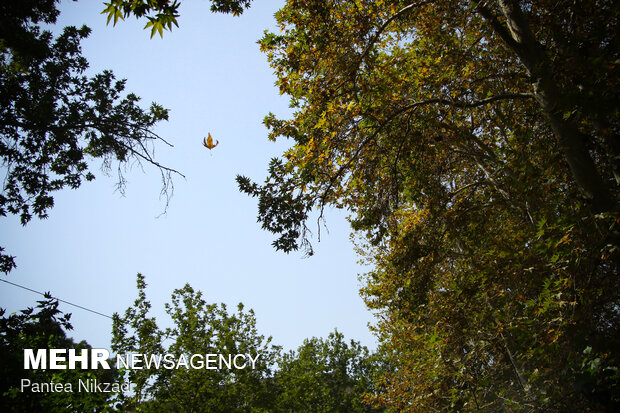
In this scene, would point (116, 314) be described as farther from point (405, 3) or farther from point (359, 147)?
point (405, 3)

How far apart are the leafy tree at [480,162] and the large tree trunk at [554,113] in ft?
0.06

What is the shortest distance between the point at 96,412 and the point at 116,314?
9664 mm

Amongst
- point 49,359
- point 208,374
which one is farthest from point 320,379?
point 49,359

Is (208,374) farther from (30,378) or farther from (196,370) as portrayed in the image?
(30,378)

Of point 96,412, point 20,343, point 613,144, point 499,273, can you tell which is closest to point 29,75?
point 20,343

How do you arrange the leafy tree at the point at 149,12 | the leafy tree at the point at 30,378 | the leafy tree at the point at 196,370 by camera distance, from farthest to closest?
the leafy tree at the point at 196,370 → the leafy tree at the point at 30,378 → the leafy tree at the point at 149,12

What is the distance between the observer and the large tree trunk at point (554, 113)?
14.9 feet

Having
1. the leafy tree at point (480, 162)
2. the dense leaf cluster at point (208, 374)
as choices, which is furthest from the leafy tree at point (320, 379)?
the leafy tree at point (480, 162)

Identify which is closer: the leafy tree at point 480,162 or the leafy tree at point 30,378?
the leafy tree at point 480,162

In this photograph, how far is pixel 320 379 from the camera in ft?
79.1

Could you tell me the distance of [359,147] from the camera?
602cm

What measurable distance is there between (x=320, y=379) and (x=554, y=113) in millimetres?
23670

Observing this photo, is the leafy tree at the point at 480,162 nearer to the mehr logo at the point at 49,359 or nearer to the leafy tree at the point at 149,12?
the leafy tree at the point at 149,12

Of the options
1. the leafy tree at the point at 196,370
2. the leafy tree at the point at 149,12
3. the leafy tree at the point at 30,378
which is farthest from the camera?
the leafy tree at the point at 196,370
